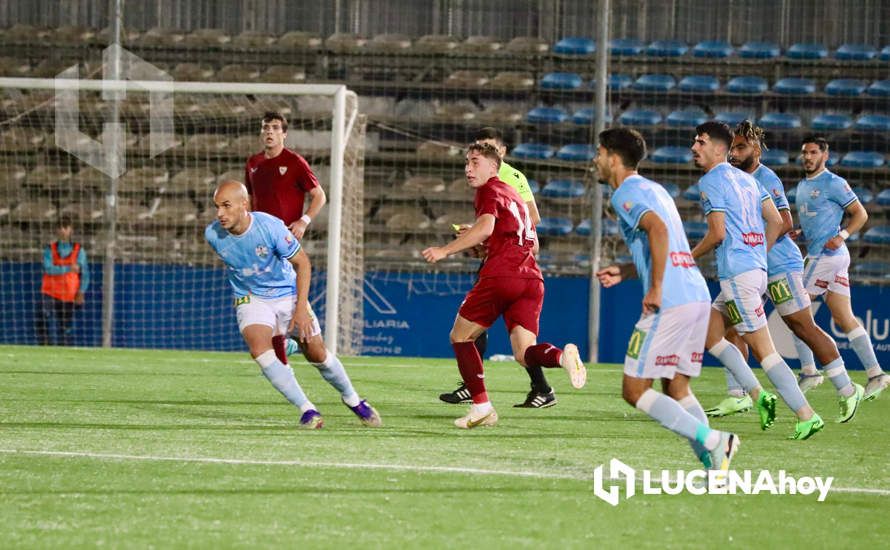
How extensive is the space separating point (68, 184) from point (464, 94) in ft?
21.3

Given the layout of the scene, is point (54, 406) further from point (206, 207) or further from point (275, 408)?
point (206, 207)

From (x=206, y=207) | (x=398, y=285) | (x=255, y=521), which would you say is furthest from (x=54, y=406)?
(x=206, y=207)

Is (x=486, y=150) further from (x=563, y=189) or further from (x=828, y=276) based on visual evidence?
(x=563, y=189)

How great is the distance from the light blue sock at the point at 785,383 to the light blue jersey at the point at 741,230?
684 millimetres

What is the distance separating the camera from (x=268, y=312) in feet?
25.5

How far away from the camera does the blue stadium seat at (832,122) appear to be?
20.4m

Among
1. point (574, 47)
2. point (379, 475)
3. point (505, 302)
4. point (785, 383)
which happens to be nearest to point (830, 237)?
point (785, 383)

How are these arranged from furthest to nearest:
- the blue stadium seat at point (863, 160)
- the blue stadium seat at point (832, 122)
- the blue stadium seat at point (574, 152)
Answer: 1. the blue stadium seat at point (832, 122)
2. the blue stadium seat at point (574, 152)
3. the blue stadium seat at point (863, 160)

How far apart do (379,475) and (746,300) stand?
11.2 ft

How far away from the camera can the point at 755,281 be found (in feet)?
27.2

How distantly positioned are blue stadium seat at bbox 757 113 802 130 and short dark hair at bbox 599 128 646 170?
1496cm

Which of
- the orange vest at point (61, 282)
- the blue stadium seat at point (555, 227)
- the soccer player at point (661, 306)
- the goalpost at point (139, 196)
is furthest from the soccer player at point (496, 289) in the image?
the blue stadium seat at point (555, 227)

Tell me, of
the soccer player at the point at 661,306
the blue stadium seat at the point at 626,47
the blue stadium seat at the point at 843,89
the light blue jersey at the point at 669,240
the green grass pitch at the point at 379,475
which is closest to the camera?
the green grass pitch at the point at 379,475

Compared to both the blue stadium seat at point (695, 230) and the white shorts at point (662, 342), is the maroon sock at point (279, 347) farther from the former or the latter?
the blue stadium seat at point (695, 230)
